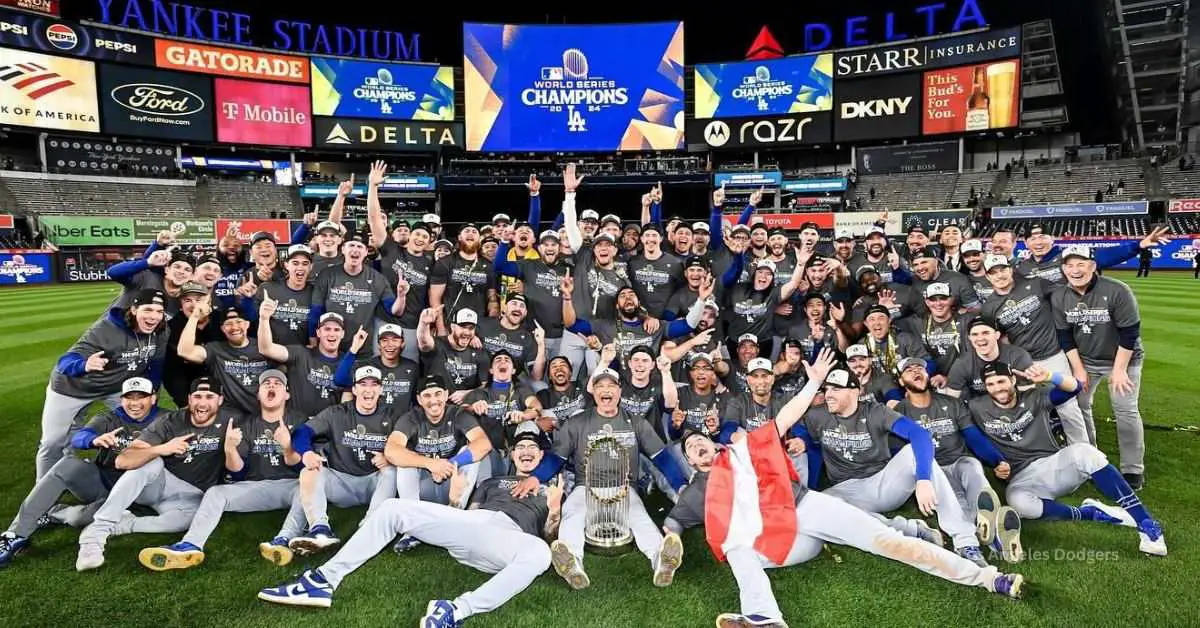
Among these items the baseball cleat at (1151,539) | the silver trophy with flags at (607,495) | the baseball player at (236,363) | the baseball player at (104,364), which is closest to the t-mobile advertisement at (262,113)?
the baseball player at (104,364)

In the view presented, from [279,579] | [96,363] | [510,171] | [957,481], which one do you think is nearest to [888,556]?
[957,481]

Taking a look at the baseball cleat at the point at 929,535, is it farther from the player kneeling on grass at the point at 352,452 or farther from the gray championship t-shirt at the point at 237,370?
the gray championship t-shirt at the point at 237,370

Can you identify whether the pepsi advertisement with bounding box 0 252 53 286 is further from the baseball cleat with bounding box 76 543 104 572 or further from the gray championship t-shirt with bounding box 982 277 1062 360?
the gray championship t-shirt with bounding box 982 277 1062 360

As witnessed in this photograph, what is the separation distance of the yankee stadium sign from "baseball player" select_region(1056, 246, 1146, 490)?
49.9 m

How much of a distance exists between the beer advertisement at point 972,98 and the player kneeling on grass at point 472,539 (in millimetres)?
46473

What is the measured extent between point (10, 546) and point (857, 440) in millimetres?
7149

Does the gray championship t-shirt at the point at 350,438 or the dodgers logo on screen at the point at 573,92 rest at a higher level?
the dodgers logo on screen at the point at 573,92

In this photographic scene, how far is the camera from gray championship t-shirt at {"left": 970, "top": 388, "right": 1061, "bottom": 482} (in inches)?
233

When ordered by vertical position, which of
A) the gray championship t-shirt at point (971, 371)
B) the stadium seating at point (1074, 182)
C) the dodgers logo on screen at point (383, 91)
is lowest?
the gray championship t-shirt at point (971, 371)

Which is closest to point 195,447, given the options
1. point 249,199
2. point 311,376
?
point 311,376

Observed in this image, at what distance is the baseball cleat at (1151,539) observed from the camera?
5.13 m

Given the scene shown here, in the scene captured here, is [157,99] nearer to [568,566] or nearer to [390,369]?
[390,369]

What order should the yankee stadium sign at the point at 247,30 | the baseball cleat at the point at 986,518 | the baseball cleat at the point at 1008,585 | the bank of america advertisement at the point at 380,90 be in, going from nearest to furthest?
the baseball cleat at the point at 1008,585, the baseball cleat at the point at 986,518, the yankee stadium sign at the point at 247,30, the bank of america advertisement at the point at 380,90

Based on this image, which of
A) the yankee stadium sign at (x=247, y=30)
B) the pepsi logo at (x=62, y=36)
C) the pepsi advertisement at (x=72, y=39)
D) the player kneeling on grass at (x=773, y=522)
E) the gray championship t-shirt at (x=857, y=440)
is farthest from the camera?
the yankee stadium sign at (x=247, y=30)
